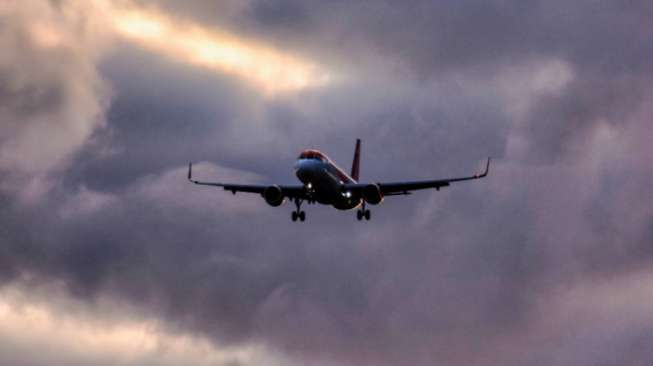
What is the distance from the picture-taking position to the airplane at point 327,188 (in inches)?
4732

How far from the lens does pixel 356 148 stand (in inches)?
6319

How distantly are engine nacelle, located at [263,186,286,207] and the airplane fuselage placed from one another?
3520mm

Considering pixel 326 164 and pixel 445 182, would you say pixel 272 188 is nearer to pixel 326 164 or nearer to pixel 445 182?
pixel 326 164

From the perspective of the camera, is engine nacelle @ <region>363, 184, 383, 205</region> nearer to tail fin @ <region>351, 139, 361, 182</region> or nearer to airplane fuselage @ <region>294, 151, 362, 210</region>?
airplane fuselage @ <region>294, 151, 362, 210</region>

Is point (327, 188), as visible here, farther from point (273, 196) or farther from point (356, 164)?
point (356, 164)

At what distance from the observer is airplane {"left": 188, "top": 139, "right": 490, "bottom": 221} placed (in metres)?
120

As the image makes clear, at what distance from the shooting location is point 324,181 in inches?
4756

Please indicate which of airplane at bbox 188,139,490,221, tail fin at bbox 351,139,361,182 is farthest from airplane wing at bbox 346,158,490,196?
tail fin at bbox 351,139,361,182

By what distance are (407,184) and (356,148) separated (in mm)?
34036

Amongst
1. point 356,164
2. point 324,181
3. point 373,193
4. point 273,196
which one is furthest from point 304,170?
point 356,164

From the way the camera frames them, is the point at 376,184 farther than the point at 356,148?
No

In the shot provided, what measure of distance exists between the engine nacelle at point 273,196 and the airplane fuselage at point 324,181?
11.5ft

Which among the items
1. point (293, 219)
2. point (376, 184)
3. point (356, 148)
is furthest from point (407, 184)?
point (356, 148)

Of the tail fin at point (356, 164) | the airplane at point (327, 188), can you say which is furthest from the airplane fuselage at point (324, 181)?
the tail fin at point (356, 164)
